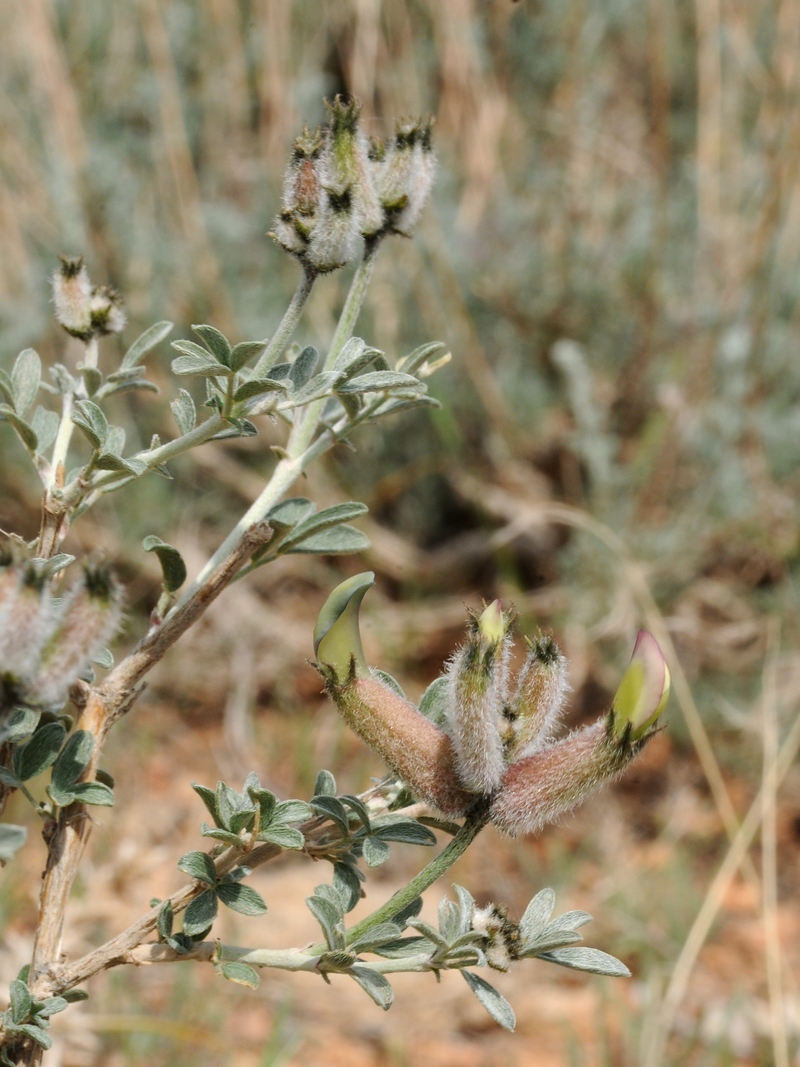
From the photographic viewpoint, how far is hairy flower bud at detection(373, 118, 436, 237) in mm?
854

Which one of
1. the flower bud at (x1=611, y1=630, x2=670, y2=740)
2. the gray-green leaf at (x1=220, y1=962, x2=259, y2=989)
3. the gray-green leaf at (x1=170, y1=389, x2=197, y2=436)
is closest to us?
the flower bud at (x1=611, y1=630, x2=670, y2=740)

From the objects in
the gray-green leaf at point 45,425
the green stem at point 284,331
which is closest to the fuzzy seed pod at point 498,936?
the green stem at point 284,331

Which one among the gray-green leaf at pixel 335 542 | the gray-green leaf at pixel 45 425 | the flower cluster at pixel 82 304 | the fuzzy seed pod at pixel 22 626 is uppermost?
the flower cluster at pixel 82 304

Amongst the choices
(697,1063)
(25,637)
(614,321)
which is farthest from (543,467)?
(25,637)

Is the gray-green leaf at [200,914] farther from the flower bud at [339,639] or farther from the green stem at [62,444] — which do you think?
the green stem at [62,444]

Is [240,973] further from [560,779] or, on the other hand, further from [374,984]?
[560,779]

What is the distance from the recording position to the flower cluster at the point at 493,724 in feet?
2.30

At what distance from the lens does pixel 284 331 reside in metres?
0.79

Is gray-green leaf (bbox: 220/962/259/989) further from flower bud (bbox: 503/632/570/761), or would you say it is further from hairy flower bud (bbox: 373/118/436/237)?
hairy flower bud (bbox: 373/118/436/237)

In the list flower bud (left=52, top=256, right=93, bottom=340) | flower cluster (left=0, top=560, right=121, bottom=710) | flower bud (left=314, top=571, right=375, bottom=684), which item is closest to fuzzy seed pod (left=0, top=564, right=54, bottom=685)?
flower cluster (left=0, top=560, right=121, bottom=710)

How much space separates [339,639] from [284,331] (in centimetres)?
24

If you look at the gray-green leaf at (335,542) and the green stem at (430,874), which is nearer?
the green stem at (430,874)

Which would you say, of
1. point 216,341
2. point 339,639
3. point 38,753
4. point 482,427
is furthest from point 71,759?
point 482,427

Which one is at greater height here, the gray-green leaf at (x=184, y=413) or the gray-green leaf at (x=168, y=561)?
the gray-green leaf at (x=184, y=413)
